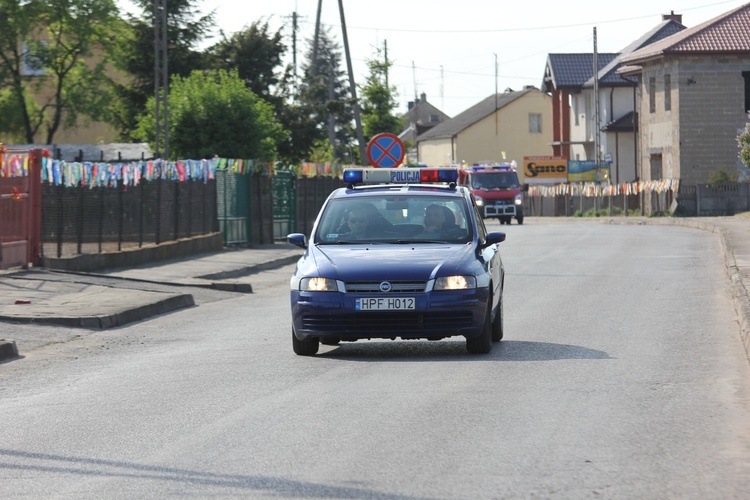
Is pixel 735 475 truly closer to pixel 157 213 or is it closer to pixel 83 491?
pixel 83 491

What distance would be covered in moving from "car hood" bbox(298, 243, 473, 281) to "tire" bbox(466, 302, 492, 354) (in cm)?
54

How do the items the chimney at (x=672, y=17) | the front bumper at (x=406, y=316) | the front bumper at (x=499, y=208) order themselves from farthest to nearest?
the chimney at (x=672, y=17), the front bumper at (x=499, y=208), the front bumper at (x=406, y=316)

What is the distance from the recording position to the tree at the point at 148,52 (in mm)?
58750

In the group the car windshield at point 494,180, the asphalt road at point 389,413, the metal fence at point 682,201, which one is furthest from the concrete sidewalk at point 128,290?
the metal fence at point 682,201

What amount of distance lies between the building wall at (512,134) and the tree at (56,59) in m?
54.0

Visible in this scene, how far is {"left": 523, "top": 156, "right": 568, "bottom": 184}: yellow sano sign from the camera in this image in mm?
82188

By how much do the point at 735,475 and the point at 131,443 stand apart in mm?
3492

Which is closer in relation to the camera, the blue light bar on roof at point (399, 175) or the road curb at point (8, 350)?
the road curb at point (8, 350)

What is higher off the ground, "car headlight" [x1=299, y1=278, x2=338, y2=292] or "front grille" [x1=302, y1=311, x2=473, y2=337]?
"car headlight" [x1=299, y1=278, x2=338, y2=292]

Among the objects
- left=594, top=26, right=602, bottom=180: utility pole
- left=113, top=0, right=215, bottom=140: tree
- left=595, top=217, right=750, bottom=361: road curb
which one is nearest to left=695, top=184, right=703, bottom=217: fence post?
left=594, top=26, right=602, bottom=180: utility pole

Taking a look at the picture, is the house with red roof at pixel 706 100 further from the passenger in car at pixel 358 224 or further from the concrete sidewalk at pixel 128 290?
the passenger in car at pixel 358 224

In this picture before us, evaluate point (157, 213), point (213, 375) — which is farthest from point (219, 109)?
point (213, 375)

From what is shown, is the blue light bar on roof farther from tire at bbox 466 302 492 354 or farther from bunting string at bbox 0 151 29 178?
bunting string at bbox 0 151 29 178

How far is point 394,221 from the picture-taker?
13.1 metres
